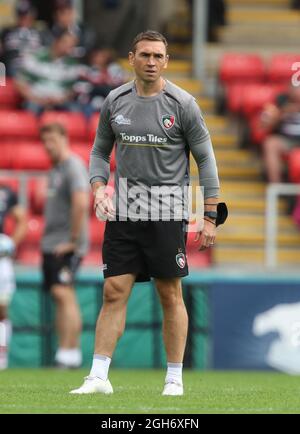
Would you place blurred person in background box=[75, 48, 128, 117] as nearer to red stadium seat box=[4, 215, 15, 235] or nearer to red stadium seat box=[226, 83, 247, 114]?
red stadium seat box=[226, 83, 247, 114]

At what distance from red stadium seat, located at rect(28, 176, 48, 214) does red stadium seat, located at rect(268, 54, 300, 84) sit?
4.39 meters

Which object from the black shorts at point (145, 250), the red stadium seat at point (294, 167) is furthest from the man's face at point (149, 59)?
the red stadium seat at point (294, 167)

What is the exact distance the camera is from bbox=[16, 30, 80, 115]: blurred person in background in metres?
16.3

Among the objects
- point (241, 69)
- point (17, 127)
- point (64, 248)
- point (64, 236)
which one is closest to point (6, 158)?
point (17, 127)

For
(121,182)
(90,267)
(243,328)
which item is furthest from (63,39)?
(121,182)

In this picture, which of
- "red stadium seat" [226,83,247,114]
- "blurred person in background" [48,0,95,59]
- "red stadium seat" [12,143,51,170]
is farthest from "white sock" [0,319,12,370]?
"red stadium seat" [226,83,247,114]

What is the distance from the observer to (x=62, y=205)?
42.1 feet

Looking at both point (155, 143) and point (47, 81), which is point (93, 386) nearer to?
point (155, 143)

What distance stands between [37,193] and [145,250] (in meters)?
5.75

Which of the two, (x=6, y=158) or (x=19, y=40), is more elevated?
(x=19, y=40)

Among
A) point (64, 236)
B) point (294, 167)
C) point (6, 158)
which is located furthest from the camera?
point (6, 158)

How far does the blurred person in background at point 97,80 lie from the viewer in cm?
1630

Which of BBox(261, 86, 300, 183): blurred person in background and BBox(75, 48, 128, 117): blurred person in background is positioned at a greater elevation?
BBox(75, 48, 128, 117): blurred person in background

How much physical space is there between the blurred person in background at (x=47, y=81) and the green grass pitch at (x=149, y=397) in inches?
224
